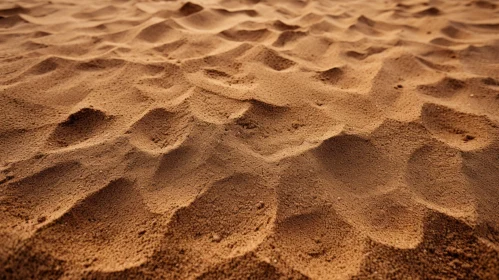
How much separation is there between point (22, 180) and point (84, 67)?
81 centimetres

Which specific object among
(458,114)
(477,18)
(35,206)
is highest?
(477,18)

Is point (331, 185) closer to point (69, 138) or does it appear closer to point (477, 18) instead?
point (69, 138)

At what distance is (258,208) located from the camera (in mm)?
952

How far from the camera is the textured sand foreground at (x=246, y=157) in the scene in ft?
2.75

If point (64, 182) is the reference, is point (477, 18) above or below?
above

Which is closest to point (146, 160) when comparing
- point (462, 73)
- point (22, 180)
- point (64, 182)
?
point (64, 182)

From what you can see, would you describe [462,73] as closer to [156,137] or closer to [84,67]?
[156,137]

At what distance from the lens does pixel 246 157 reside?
1089 millimetres

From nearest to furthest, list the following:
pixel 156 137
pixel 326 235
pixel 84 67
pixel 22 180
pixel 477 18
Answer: pixel 326 235
pixel 22 180
pixel 156 137
pixel 84 67
pixel 477 18

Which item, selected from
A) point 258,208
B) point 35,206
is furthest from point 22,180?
point 258,208

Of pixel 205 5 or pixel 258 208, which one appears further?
pixel 205 5

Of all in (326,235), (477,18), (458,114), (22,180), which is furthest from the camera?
(477,18)

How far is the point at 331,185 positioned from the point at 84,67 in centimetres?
141

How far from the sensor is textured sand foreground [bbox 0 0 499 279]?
84 cm
